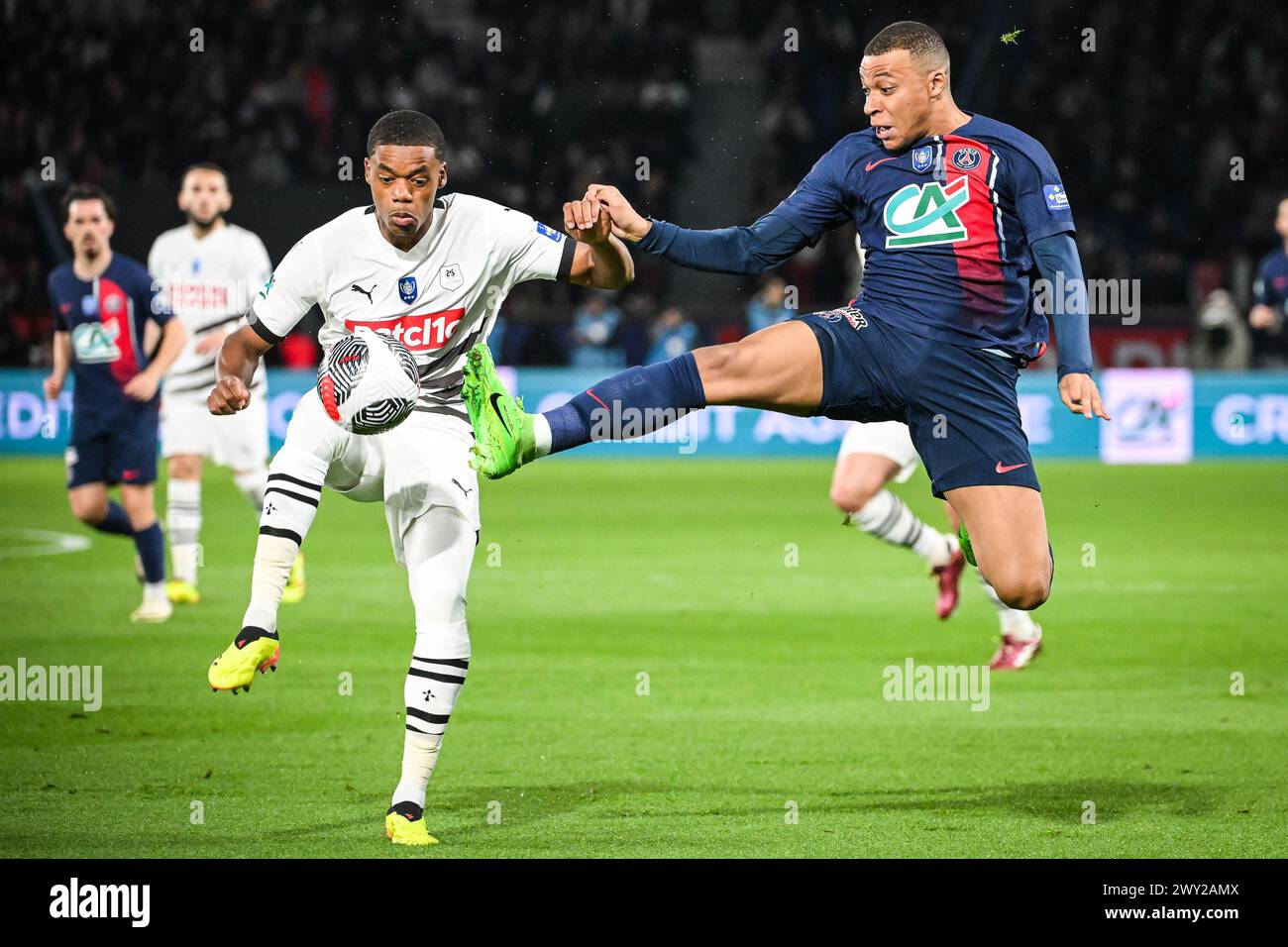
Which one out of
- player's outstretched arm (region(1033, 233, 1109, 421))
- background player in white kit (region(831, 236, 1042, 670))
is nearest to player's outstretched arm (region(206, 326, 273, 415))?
player's outstretched arm (region(1033, 233, 1109, 421))

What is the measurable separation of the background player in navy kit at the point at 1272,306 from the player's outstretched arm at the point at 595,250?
32.0ft

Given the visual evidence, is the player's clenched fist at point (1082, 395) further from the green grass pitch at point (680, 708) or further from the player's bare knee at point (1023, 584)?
the green grass pitch at point (680, 708)

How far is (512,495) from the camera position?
17.6 meters

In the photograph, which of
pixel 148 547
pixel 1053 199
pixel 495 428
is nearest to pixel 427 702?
pixel 495 428

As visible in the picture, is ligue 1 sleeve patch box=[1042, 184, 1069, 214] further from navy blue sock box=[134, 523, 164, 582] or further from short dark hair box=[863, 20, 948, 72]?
navy blue sock box=[134, 523, 164, 582]

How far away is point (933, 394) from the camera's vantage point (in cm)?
599

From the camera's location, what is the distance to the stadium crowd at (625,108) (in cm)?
2267

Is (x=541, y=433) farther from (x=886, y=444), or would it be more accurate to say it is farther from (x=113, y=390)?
(x=113, y=390)

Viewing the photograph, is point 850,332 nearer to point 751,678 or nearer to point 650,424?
point 650,424

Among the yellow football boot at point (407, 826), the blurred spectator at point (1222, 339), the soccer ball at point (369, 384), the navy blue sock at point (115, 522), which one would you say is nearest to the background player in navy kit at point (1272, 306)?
the blurred spectator at point (1222, 339)

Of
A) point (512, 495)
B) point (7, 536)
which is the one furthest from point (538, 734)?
point (512, 495)

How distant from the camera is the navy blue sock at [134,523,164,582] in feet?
34.2

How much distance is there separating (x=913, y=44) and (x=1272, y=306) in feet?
38.7

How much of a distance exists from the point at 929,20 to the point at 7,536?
1483 cm
